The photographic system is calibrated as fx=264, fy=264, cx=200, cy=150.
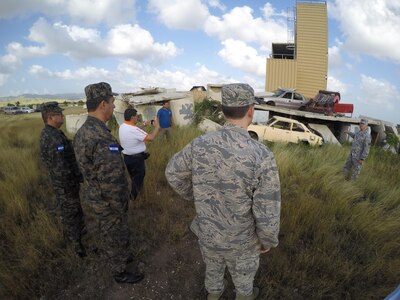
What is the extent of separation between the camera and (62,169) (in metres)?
2.85

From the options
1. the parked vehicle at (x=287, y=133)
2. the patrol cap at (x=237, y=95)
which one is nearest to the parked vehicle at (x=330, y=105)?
the parked vehicle at (x=287, y=133)

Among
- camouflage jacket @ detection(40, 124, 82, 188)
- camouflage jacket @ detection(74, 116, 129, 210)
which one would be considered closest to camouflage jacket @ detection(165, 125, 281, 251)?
camouflage jacket @ detection(74, 116, 129, 210)

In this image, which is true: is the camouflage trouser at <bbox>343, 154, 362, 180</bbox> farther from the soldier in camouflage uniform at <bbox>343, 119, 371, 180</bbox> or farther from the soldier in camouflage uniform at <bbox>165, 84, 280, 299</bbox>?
the soldier in camouflage uniform at <bbox>165, 84, 280, 299</bbox>

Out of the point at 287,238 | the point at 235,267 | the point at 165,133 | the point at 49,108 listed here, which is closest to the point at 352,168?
the point at 287,238

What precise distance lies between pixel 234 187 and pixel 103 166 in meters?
1.22

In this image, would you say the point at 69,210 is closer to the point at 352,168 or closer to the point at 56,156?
the point at 56,156

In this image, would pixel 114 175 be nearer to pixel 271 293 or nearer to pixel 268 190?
pixel 268 190

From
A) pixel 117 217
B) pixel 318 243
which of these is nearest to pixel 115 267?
pixel 117 217

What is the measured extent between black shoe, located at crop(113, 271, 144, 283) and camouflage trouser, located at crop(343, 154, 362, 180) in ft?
19.2

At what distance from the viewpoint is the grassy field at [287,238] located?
2695 millimetres

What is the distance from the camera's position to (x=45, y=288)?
2.57 m

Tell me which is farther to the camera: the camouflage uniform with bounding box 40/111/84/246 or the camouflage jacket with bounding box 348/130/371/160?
the camouflage jacket with bounding box 348/130/371/160

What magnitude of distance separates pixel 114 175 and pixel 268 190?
1.37 metres

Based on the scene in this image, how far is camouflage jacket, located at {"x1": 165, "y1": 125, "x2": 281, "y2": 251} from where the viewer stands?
163cm
